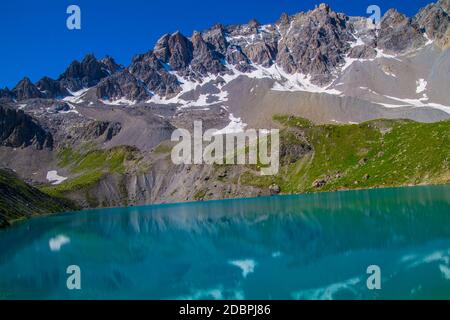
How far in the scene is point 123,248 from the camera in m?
62.0

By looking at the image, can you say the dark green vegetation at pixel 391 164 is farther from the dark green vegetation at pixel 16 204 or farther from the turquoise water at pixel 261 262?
the dark green vegetation at pixel 16 204

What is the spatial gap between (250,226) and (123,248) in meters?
21.6

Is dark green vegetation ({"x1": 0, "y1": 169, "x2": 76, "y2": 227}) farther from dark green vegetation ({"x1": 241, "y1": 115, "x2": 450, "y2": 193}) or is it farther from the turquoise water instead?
dark green vegetation ({"x1": 241, "y1": 115, "x2": 450, "y2": 193})

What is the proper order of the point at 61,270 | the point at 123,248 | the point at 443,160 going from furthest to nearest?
the point at 443,160
the point at 123,248
the point at 61,270

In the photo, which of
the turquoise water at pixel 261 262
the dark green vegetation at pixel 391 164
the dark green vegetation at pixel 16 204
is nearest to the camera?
the turquoise water at pixel 261 262

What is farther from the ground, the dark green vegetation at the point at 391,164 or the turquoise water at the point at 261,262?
the dark green vegetation at the point at 391,164

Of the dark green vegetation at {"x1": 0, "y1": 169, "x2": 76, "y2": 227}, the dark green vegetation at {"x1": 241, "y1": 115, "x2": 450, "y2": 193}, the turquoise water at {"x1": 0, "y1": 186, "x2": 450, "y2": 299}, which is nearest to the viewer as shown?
the turquoise water at {"x1": 0, "y1": 186, "x2": 450, "y2": 299}

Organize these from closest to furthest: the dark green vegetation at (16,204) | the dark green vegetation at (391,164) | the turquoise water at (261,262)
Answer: the turquoise water at (261,262), the dark green vegetation at (391,164), the dark green vegetation at (16,204)

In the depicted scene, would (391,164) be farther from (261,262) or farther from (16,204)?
(261,262)

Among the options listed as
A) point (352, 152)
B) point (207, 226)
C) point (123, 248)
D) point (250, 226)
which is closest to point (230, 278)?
point (123, 248)

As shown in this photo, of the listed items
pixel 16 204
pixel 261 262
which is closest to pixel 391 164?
pixel 16 204

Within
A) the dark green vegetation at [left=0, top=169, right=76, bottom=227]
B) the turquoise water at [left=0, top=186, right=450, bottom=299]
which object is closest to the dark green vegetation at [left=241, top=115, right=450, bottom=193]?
the turquoise water at [left=0, top=186, right=450, bottom=299]

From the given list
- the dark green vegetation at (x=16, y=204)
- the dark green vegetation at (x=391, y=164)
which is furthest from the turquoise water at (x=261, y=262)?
the dark green vegetation at (x=16, y=204)
